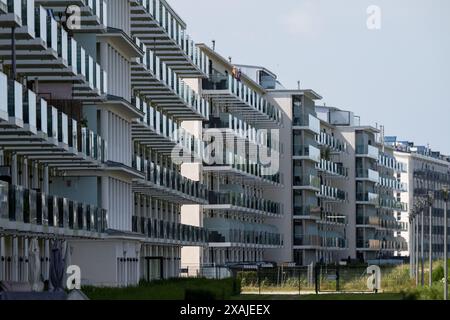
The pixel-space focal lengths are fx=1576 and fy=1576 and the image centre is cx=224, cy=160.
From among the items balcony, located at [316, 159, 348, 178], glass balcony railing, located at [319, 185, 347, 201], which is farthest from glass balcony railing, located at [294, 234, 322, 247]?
balcony, located at [316, 159, 348, 178]

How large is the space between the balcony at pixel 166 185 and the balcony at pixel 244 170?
34.6 feet

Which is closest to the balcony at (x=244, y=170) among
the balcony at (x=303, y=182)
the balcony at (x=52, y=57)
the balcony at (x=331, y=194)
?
the balcony at (x=303, y=182)

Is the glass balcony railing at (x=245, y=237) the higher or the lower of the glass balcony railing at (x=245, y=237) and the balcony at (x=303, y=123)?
the lower

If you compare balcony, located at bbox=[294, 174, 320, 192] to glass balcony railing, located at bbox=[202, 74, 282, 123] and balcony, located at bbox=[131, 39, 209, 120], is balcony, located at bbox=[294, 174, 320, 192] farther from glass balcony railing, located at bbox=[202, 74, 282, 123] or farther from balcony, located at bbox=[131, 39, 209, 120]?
balcony, located at bbox=[131, 39, 209, 120]

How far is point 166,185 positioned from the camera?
97.8 m

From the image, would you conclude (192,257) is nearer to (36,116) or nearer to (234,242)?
(234,242)

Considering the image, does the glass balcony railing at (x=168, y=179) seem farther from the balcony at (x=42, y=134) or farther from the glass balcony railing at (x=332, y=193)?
the glass balcony railing at (x=332, y=193)

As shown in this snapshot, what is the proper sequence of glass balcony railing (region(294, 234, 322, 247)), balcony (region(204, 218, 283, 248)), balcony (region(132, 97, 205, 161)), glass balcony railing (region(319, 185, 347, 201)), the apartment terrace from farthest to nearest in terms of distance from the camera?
1. glass balcony railing (region(319, 185, 347, 201))
2. glass balcony railing (region(294, 234, 322, 247))
3. balcony (region(204, 218, 283, 248))
4. balcony (region(132, 97, 205, 161))
5. the apartment terrace

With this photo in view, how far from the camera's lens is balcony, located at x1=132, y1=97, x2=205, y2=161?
9006 cm

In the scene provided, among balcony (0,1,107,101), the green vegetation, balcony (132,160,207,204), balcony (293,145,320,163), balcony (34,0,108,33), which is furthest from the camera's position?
balcony (293,145,320,163)

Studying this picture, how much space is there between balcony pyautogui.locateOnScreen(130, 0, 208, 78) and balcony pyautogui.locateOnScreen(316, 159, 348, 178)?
6309cm

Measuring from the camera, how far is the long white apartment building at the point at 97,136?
5516 centimetres

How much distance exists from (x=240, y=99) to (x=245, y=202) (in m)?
8.88
